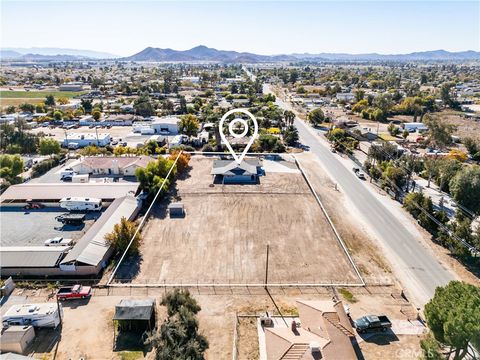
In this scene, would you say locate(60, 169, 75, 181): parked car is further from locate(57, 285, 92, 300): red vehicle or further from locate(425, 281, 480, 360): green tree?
locate(425, 281, 480, 360): green tree

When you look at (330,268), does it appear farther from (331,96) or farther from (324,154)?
(331,96)

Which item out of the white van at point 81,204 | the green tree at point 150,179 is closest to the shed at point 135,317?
the white van at point 81,204

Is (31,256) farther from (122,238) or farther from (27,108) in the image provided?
(27,108)

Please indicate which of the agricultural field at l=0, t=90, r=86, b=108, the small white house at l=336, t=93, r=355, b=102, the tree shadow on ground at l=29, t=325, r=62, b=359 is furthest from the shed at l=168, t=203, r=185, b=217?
the agricultural field at l=0, t=90, r=86, b=108

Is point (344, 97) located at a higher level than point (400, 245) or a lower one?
higher

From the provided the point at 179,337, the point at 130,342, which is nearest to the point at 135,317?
the point at 130,342

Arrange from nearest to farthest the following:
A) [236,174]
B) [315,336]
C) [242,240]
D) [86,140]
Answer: [315,336] < [242,240] < [236,174] < [86,140]

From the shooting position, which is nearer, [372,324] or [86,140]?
[372,324]
